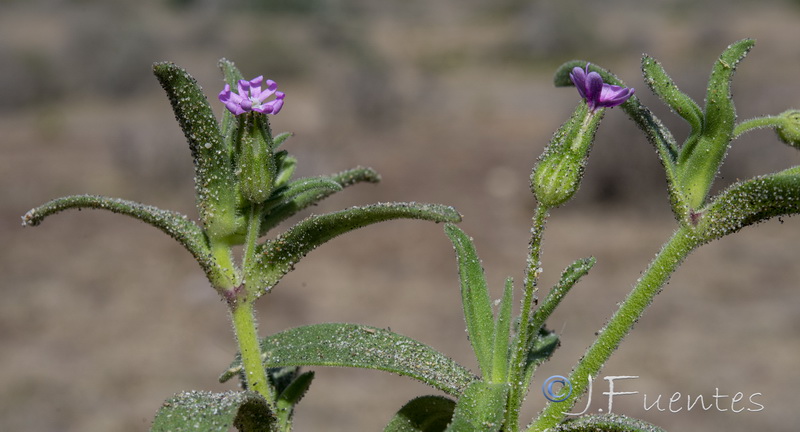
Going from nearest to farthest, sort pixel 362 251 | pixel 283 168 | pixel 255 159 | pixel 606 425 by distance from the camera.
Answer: pixel 606 425, pixel 255 159, pixel 283 168, pixel 362 251

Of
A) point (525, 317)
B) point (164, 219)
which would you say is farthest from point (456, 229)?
point (164, 219)

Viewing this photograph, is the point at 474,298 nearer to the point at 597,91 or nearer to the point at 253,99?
the point at 597,91

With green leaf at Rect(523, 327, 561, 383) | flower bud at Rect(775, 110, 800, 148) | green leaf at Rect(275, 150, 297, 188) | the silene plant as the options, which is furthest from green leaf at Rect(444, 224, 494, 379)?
flower bud at Rect(775, 110, 800, 148)

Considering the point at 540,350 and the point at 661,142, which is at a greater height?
the point at 661,142

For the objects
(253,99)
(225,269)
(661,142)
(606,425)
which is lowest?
(606,425)

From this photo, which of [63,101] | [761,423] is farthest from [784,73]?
[63,101]

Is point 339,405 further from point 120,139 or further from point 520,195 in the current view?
point 120,139
